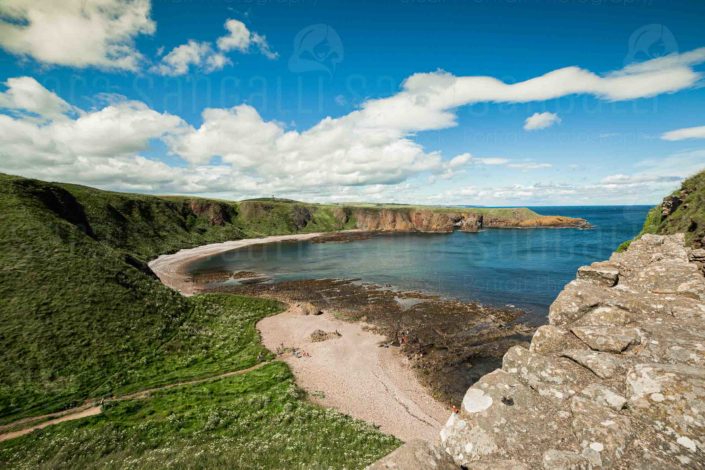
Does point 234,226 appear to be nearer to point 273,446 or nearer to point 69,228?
point 69,228

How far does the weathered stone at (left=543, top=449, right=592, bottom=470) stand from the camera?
13.1ft

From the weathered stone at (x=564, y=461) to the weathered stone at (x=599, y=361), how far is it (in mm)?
1999

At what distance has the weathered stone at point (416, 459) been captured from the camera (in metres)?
4.38

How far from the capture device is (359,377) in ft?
96.7

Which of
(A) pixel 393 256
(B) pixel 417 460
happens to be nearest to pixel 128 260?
(B) pixel 417 460

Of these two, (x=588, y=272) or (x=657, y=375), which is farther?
(x=588, y=272)

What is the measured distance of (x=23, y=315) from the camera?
95.5ft

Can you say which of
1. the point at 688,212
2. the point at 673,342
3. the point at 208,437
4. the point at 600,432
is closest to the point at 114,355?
the point at 208,437

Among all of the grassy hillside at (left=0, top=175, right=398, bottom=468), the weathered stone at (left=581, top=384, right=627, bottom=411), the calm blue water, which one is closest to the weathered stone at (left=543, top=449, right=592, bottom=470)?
the weathered stone at (left=581, top=384, right=627, bottom=411)

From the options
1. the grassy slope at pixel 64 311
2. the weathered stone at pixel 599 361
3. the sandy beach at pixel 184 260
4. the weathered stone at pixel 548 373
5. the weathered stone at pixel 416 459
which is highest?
the weathered stone at pixel 599 361

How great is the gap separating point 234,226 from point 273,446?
6529 inches

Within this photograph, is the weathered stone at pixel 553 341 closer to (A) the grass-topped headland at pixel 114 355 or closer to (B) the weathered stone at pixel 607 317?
(B) the weathered stone at pixel 607 317

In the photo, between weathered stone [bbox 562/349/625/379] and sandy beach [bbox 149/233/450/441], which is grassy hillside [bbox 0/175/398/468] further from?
weathered stone [bbox 562/349/625/379]

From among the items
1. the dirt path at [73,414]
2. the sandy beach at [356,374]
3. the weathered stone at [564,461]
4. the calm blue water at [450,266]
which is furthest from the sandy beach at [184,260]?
the weathered stone at [564,461]
